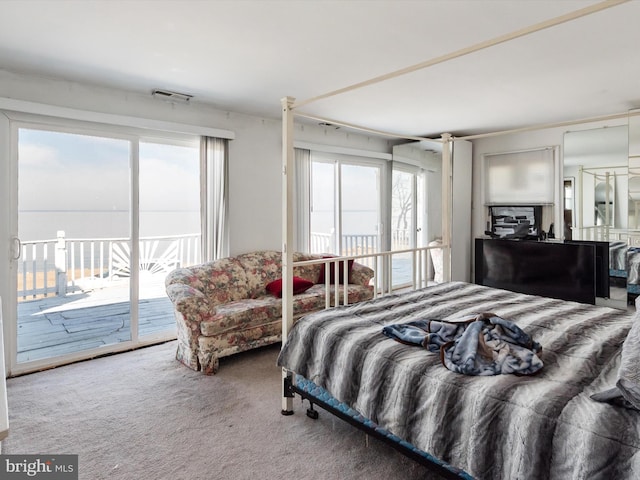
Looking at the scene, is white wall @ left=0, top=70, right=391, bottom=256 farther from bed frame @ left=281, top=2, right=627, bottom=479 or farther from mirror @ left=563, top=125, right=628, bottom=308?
mirror @ left=563, top=125, right=628, bottom=308

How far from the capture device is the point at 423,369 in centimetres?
171

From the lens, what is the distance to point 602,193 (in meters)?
4.51

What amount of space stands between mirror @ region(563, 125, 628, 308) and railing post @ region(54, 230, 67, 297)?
17.5ft

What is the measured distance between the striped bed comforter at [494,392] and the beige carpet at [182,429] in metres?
0.37

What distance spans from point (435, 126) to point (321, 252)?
2146 mm

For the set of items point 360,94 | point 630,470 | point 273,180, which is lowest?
point 630,470

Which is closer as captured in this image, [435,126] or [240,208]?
[240,208]

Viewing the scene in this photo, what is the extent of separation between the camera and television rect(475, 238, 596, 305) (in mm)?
4656

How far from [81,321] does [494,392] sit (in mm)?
3504

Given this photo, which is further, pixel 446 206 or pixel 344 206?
pixel 344 206

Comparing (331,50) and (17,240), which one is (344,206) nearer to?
(331,50)

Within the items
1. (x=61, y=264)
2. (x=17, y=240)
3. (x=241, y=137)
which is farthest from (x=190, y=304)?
(x=241, y=137)

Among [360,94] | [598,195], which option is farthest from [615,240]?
[360,94]

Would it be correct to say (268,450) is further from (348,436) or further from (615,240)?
(615,240)
